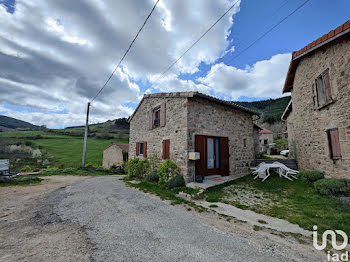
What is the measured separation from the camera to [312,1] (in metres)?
4.60

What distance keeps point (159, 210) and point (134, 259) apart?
2.05 metres

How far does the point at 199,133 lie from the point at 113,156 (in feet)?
50.8

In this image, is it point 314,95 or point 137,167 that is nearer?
point 314,95

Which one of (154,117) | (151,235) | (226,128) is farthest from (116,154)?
(151,235)

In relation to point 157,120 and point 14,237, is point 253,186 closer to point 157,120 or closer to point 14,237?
point 157,120

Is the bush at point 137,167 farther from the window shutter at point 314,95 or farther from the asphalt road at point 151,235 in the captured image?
the window shutter at point 314,95

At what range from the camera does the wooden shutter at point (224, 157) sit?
8.05 meters

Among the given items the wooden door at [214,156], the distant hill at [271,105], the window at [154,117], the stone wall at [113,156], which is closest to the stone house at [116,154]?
the stone wall at [113,156]

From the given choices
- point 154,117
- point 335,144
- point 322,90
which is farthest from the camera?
point 154,117

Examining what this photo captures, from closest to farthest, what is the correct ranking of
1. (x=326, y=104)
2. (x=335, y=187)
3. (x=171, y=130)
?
1. (x=335, y=187)
2. (x=326, y=104)
3. (x=171, y=130)

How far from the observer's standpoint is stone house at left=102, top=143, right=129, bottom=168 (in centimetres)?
1800

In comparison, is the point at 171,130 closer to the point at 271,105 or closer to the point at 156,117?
the point at 156,117

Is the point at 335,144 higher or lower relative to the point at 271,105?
lower

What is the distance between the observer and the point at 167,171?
22.5 feet
